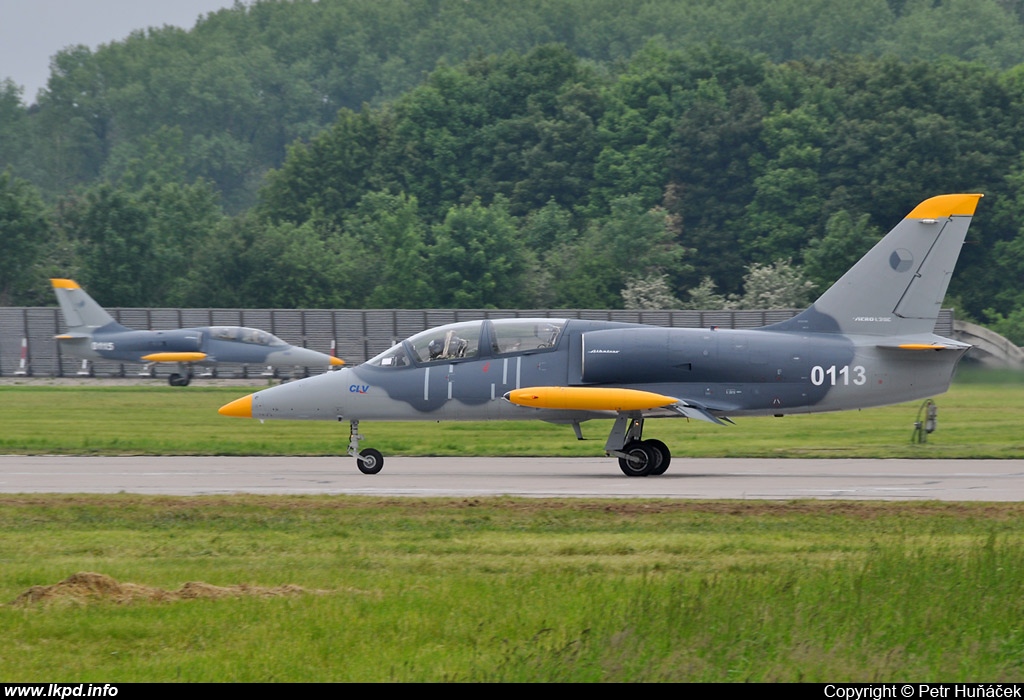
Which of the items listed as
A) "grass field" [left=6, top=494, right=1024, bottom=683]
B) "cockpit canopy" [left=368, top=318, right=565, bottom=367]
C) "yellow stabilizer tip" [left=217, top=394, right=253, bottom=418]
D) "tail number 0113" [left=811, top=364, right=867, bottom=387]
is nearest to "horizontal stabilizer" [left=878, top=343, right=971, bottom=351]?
"tail number 0113" [left=811, top=364, right=867, bottom=387]

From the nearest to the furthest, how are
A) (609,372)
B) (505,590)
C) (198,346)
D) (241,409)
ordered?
1. (505,590)
2. (609,372)
3. (241,409)
4. (198,346)

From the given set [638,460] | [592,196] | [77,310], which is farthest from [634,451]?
[592,196]

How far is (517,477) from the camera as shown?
20.2 meters

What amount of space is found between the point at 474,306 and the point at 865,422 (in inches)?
1321

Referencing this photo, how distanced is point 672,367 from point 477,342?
292 cm

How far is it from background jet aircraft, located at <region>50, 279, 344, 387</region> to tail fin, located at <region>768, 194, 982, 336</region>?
1047 inches

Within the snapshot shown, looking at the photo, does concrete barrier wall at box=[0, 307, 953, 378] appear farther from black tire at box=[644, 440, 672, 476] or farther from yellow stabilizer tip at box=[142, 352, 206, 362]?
black tire at box=[644, 440, 672, 476]

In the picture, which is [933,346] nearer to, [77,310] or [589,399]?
[589,399]

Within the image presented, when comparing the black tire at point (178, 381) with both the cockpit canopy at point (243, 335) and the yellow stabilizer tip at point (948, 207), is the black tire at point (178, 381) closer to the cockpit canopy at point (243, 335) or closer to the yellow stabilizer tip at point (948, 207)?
the cockpit canopy at point (243, 335)

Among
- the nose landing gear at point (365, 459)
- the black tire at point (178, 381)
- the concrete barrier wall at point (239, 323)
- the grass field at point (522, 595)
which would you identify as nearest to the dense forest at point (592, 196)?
the concrete barrier wall at point (239, 323)

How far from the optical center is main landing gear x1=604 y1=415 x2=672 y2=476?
20.1 metres

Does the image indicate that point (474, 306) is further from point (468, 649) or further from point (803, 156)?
point (468, 649)

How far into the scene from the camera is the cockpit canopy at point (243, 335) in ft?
150

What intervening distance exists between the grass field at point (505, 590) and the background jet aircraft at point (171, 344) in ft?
92.5
